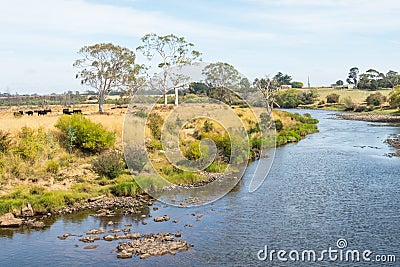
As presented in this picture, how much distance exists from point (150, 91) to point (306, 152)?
500 inches

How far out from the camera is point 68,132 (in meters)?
24.0

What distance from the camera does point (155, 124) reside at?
1125 inches

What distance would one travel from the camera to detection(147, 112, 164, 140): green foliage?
2801 cm

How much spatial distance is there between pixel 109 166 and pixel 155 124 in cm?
788

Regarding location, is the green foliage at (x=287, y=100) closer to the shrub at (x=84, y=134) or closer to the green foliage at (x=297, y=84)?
the green foliage at (x=297, y=84)

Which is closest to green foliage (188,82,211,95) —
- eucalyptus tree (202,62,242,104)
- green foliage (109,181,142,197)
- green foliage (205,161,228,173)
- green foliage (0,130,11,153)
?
eucalyptus tree (202,62,242,104)

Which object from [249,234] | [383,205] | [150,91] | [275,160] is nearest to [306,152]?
[275,160]

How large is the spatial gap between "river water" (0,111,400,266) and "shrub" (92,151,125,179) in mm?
3780

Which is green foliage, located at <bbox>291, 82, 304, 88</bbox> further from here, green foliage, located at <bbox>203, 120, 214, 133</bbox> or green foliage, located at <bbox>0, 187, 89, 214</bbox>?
green foliage, located at <bbox>0, 187, 89, 214</bbox>

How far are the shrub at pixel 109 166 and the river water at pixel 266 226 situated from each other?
12.4 ft

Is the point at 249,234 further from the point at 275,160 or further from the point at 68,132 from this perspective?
the point at 275,160

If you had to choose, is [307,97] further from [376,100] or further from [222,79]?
[222,79]

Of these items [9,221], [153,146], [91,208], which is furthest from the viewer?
[153,146]

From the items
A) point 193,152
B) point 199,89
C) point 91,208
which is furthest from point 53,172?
point 199,89
